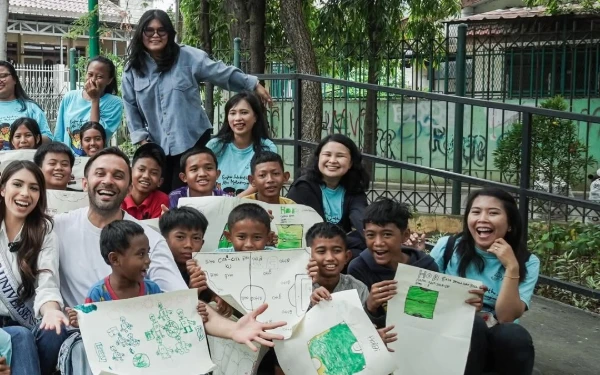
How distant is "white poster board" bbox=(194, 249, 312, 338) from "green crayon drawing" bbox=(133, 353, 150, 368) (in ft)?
1.60

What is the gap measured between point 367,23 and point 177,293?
30.9 ft

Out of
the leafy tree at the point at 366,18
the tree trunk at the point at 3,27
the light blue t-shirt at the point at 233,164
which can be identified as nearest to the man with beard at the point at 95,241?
the light blue t-shirt at the point at 233,164

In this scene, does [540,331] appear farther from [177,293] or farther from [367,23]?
[367,23]

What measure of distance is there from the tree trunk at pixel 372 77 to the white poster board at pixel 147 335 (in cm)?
403

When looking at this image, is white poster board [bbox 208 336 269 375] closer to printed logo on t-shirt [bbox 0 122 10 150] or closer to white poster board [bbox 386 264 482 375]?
white poster board [bbox 386 264 482 375]

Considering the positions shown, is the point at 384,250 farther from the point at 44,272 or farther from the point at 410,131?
the point at 410,131

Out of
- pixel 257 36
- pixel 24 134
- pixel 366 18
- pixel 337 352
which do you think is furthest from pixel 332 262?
pixel 366 18

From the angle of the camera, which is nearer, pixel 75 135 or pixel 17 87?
pixel 75 135

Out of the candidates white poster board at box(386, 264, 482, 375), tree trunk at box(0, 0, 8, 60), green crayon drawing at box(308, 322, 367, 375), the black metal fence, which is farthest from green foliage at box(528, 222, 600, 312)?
tree trunk at box(0, 0, 8, 60)

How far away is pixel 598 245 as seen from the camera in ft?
24.5

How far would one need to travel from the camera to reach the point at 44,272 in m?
4.05

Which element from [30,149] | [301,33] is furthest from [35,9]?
[30,149]

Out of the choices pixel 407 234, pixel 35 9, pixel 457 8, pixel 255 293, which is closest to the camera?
pixel 255 293

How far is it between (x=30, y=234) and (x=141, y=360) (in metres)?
0.89
